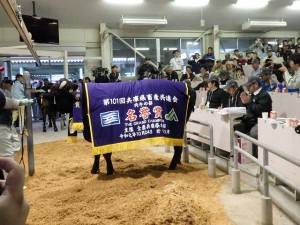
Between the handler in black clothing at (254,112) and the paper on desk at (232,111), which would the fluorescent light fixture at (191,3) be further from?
the paper on desk at (232,111)

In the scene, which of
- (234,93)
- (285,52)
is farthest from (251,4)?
(234,93)

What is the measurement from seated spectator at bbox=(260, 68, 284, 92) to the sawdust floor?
2197 mm

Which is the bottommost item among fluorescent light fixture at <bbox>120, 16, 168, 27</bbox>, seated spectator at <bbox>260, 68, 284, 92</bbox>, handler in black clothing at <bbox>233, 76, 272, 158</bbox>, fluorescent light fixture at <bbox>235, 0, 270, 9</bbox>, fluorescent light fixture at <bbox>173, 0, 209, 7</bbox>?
handler in black clothing at <bbox>233, 76, 272, 158</bbox>

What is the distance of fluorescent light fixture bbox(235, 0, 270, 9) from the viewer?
30.4ft

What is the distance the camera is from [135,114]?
425 cm

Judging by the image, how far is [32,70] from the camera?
Result: 12891mm

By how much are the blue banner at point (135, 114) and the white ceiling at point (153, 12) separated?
16.9ft

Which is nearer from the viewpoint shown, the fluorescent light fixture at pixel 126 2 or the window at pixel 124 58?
the fluorescent light fixture at pixel 126 2

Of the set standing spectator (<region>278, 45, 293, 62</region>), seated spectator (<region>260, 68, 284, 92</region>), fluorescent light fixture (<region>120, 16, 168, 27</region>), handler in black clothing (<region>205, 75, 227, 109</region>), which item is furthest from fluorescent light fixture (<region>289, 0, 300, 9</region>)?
handler in black clothing (<region>205, 75, 227, 109</region>)

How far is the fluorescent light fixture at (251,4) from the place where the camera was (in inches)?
364

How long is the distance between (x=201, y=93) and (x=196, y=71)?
383cm

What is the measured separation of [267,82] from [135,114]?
9.76 ft

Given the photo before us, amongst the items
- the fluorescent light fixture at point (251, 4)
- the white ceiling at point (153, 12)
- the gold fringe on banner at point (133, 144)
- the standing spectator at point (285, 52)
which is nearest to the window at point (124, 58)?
the white ceiling at point (153, 12)

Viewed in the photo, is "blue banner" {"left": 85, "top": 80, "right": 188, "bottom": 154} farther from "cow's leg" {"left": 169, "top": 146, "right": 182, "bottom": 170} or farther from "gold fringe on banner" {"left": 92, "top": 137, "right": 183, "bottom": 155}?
"cow's leg" {"left": 169, "top": 146, "right": 182, "bottom": 170}
